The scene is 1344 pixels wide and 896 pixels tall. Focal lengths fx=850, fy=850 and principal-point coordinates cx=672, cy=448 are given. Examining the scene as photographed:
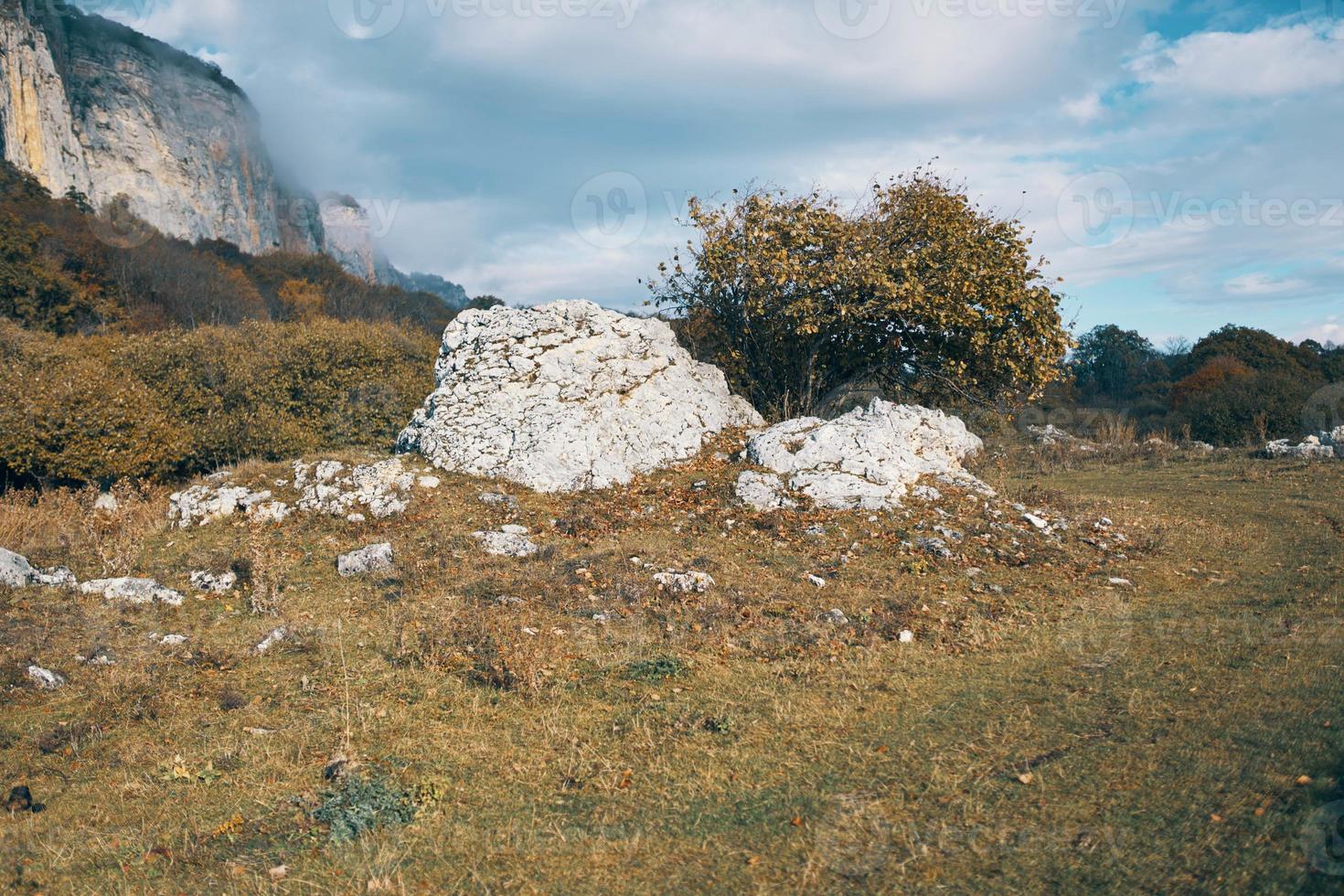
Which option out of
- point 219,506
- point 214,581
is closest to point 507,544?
point 214,581

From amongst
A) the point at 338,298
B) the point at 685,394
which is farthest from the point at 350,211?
the point at 685,394

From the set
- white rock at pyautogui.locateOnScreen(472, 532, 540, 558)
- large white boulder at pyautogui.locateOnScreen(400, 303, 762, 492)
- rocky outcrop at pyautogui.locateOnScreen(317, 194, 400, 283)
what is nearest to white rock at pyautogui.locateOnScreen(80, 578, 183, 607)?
white rock at pyautogui.locateOnScreen(472, 532, 540, 558)

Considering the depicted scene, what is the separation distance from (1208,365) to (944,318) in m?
33.2

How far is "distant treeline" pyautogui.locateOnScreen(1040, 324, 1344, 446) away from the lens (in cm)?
2961

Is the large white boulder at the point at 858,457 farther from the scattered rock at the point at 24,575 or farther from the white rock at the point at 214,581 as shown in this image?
the scattered rock at the point at 24,575

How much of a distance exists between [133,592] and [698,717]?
24.6 ft

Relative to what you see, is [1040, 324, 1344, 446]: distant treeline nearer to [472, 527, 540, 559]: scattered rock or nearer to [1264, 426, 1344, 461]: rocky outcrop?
[1264, 426, 1344, 461]: rocky outcrop

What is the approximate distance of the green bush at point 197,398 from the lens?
1723 cm

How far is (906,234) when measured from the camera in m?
17.2

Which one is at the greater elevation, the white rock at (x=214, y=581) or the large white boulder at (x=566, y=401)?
the large white boulder at (x=566, y=401)

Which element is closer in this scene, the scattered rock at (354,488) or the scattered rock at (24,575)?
the scattered rock at (24,575)

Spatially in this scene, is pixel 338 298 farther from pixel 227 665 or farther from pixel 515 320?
pixel 227 665

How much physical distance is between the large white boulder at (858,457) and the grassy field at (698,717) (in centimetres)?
103

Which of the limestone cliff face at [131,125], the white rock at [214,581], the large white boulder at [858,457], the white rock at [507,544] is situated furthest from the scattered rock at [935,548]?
the limestone cliff face at [131,125]
